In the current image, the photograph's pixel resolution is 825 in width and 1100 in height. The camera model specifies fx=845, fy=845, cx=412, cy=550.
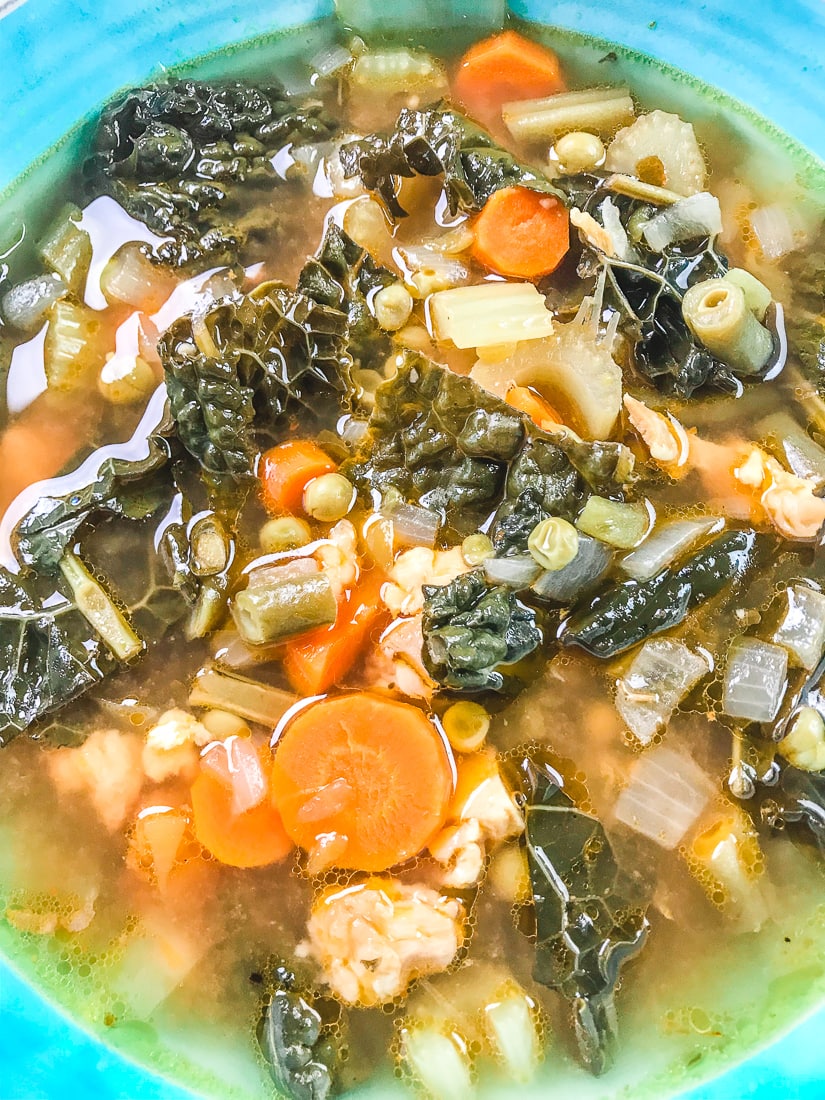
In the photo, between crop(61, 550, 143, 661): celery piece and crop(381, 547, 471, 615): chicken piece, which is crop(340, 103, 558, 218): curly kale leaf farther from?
crop(61, 550, 143, 661): celery piece

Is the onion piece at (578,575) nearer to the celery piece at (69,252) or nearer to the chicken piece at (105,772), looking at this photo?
the chicken piece at (105,772)

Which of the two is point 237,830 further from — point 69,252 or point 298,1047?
point 69,252

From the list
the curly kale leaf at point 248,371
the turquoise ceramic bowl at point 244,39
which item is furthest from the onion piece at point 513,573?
the turquoise ceramic bowl at point 244,39

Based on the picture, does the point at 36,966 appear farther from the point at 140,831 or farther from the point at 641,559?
the point at 641,559

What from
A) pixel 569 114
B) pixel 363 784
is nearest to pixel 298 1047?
pixel 363 784

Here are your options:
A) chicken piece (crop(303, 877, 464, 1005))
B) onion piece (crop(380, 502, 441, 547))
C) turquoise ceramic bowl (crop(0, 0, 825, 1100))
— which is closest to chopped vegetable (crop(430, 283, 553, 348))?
onion piece (crop(380, 502, 441, 547))

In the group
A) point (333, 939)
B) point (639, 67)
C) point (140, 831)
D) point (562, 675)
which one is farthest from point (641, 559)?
point (639, 67)
